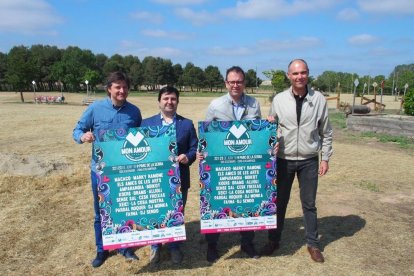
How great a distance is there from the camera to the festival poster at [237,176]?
4.04m

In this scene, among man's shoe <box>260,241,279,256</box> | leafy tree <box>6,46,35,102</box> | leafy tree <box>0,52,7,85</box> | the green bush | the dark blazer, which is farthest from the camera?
leafy tree <box>0,52,7,85</box>

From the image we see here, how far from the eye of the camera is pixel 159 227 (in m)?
4.01

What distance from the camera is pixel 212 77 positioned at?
101 metres

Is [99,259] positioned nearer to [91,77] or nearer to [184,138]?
[184,138]

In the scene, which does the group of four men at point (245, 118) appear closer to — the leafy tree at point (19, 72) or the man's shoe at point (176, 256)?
the man's shoe at point (176, 256)

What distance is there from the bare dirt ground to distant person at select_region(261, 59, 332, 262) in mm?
524

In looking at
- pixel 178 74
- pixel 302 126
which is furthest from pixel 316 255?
pixel 178 74

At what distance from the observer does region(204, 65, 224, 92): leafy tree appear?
101 m

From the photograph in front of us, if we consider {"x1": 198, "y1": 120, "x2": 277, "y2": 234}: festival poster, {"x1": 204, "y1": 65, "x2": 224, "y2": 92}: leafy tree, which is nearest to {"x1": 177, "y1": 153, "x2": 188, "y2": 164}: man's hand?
{"x1": 198, "y1": 120, "x2": 277, "y2": 234}: festival poster

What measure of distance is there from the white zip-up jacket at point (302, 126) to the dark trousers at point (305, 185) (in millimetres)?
96

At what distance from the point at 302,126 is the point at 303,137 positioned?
4.9 inches

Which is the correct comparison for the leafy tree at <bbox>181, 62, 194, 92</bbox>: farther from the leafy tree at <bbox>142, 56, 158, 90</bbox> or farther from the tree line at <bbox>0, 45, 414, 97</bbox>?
the leafy tree at <bbox>142, 56, 158, 90</bbox>

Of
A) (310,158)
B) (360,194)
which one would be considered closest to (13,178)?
(310,158)

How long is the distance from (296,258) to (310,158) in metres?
1.24
